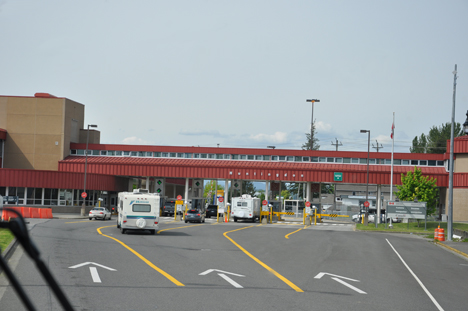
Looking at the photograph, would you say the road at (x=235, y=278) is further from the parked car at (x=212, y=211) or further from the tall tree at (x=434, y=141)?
the tall tree at (x=434, y=141)

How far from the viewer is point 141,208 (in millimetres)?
30688

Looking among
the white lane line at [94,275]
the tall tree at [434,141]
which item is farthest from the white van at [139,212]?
the tall tree at [434,141]

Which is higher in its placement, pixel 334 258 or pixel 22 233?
pixel 22 233

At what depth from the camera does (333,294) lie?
1203cm

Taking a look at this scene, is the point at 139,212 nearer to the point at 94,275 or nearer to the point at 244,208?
the point at 94,275

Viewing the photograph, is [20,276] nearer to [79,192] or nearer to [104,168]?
[79,192]

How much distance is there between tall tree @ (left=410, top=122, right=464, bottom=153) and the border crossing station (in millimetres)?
38316

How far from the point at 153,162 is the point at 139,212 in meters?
40.9

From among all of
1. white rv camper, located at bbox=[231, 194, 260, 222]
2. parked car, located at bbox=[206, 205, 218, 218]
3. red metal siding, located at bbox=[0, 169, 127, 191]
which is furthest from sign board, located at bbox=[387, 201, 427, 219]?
red metal siding, located at bbox=[0, 169, 127, 191]

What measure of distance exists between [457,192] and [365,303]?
5571 cm

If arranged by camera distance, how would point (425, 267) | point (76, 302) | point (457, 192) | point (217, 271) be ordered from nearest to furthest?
point (76, 302), point (217, 271), point (425, 267), point (457, 192)

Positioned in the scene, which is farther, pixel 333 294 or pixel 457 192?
pixel 457 192

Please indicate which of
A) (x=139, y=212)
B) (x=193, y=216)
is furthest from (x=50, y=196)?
(x=139, y=212)

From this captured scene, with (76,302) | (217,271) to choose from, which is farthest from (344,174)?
(76,302)
